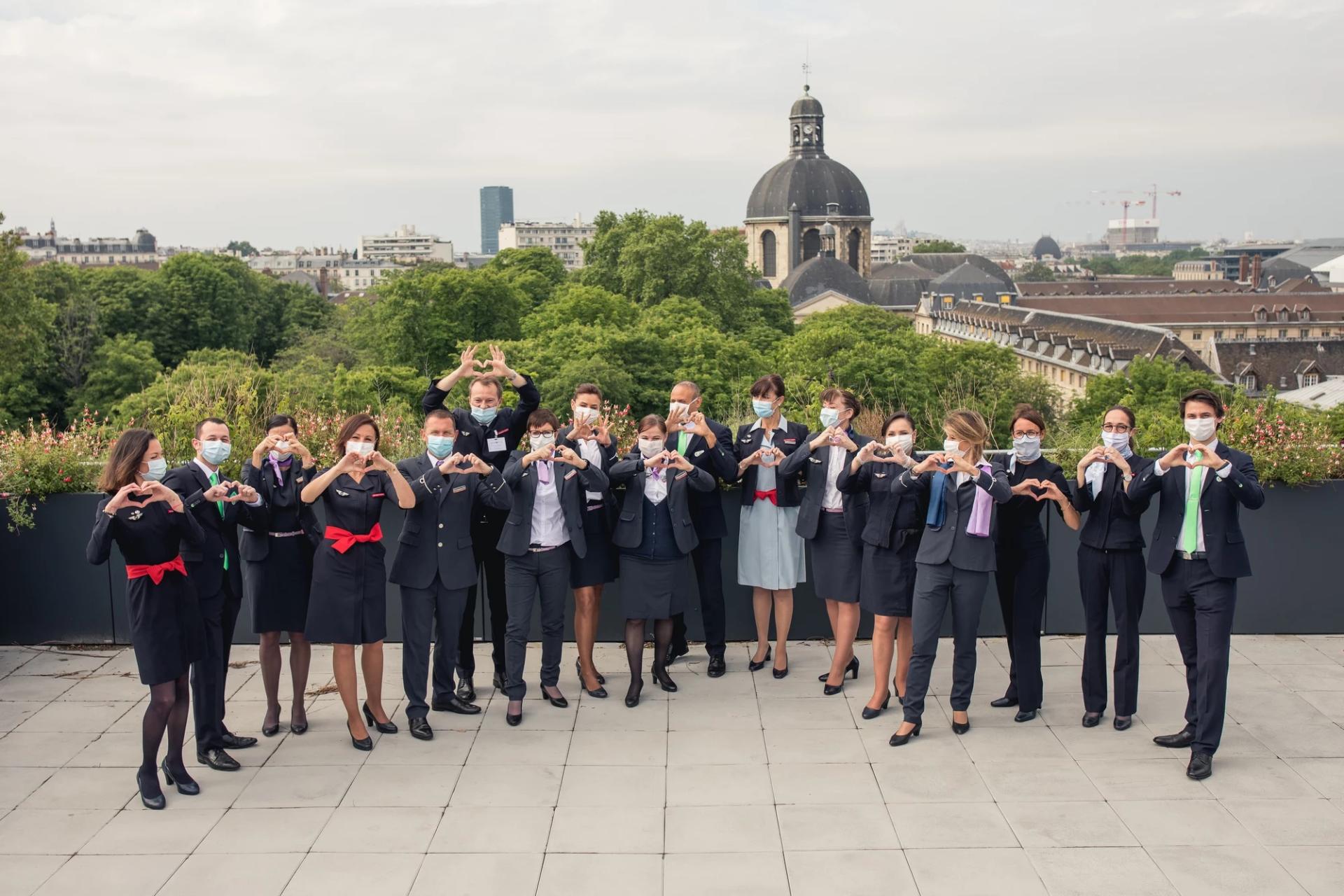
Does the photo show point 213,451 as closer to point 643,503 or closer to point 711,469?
point 643,503

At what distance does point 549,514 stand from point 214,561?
6.21ft

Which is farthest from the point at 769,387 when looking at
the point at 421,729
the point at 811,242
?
the point at 811,242

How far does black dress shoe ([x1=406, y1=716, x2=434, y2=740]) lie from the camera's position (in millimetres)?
7004

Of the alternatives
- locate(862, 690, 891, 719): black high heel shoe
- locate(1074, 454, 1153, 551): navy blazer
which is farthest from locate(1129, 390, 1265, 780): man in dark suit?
locate(862, 690, 891, 719): black high heel shoe

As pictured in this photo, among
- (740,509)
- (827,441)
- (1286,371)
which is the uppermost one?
(827,441)

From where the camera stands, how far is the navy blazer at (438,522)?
708cm

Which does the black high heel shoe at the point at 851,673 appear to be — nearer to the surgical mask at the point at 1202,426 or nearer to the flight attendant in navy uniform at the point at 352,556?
the surgical mask at the point at 1202,426

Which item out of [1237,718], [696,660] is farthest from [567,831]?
[1237,718]

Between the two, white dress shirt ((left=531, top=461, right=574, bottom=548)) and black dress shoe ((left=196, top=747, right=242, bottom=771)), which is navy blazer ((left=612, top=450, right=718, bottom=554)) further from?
black dress shoe ((left=196, top=747, right=242, bottom=771))

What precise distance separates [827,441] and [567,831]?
284cm

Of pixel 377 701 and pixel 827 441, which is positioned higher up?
pixel 827 441

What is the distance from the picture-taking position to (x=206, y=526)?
6500 mm

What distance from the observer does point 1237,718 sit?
7.24 metres

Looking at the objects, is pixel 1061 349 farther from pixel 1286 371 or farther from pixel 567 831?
pixel 567 831
